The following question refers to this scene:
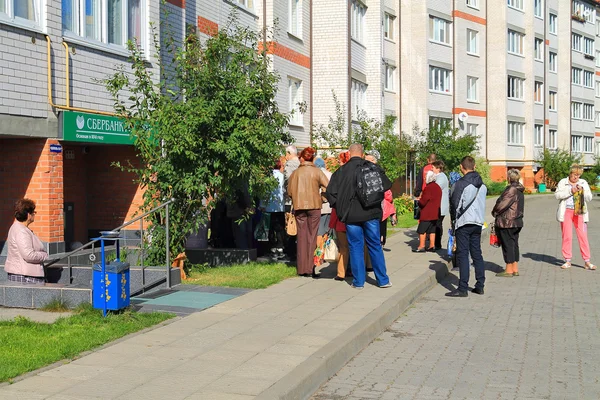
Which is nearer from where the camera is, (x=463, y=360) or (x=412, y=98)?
(x=463, y=360)

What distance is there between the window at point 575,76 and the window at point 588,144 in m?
5.02

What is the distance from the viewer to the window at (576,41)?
69.5m

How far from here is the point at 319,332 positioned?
7879mm

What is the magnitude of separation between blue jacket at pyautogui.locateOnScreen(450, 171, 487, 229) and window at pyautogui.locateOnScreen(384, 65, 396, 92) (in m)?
33.0

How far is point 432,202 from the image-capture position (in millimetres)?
15891

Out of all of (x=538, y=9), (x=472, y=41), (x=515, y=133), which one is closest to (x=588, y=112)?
(x=538, y=9)

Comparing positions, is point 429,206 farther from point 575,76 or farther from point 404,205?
point 575,76

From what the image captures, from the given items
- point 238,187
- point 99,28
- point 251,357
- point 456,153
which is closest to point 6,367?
point 251,357

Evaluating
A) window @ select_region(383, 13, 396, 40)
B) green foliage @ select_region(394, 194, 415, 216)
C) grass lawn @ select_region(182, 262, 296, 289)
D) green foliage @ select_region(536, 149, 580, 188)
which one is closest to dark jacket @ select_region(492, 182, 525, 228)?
grass lawn @ select_region(182, 262, 296, 289)

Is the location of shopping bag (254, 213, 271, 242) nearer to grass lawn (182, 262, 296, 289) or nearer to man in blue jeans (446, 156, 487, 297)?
grass lawn (182, 262, 296, 289)

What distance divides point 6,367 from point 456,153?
33825 millimetres

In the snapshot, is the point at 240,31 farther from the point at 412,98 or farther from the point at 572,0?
the point at 572,0

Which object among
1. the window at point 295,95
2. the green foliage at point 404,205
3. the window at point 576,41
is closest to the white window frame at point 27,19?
the window at point 295,95

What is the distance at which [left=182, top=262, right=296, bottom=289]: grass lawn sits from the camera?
35.9 ft
